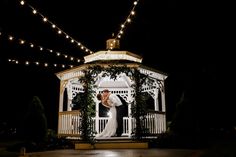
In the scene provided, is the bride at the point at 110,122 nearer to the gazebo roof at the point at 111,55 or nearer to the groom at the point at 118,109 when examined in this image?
the groom at the point at 118,109

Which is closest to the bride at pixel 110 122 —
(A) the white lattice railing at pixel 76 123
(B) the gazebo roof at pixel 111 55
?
Answer: (A) the white lattice railing at pixel 76 123

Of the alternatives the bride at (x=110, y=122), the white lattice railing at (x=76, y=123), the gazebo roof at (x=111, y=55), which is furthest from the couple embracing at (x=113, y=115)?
the gazebo roof at (x=111, y=55)

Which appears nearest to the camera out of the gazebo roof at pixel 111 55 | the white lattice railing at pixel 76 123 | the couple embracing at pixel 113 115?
the white lattice railing at pixel 76 123

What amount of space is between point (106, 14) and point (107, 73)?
7913 mm

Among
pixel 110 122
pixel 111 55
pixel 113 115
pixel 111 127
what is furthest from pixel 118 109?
pixel 111 55

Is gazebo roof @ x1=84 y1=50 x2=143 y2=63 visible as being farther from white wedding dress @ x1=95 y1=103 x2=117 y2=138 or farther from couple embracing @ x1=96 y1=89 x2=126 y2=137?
white wedding dress @ x1=95 y1=103 x2=117 y2=138

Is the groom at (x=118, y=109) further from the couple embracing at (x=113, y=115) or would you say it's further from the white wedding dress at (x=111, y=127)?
the white wedding dress at (x=111, y=127)

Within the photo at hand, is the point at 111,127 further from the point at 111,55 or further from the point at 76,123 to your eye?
the point at 111,55

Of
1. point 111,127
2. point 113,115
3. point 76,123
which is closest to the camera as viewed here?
point 76,123

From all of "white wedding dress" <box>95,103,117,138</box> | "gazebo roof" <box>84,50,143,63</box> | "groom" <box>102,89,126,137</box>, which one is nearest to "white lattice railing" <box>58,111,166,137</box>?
"groom" <box>102,89,126,137</box>

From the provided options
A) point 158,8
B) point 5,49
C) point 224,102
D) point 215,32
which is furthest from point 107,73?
point 224,102

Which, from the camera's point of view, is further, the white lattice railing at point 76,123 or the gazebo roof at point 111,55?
the gazebo roof at point 111,55

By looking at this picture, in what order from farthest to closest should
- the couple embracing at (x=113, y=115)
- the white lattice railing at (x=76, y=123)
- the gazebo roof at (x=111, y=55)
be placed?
the gazebo roof at (x=111, y=55), the couple embracing at (x=113, y=115), the white lattice railing at (x=76, y=123)

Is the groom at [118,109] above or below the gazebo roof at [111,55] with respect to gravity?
below
